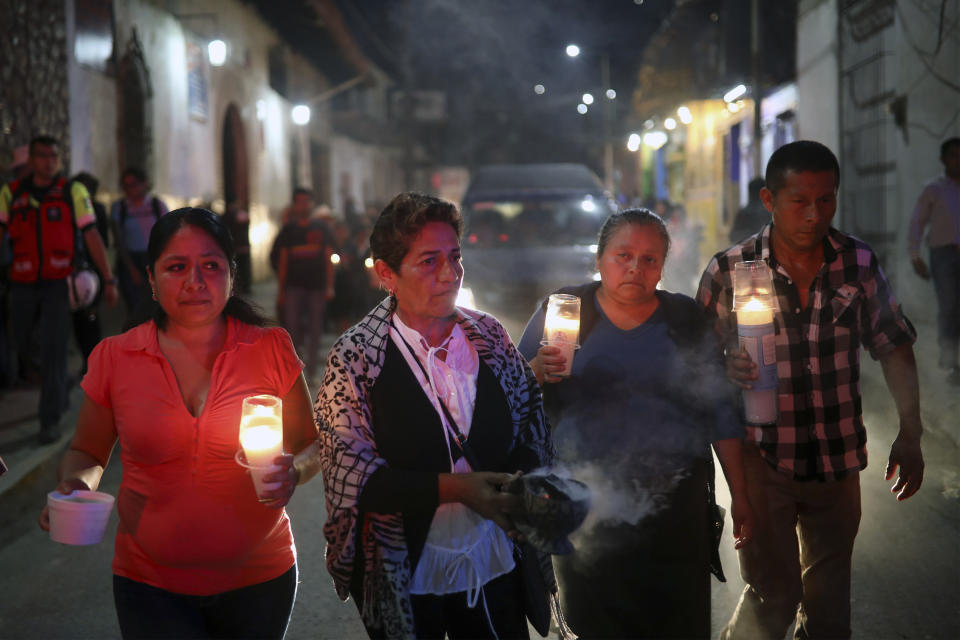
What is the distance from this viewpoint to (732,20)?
21.4 metres

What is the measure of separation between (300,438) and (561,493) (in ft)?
2.91

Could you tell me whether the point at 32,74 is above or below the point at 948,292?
above

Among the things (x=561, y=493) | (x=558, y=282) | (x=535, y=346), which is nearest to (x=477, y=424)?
(x=561, y=493)

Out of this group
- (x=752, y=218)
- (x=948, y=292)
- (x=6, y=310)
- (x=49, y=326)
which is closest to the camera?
(x=49, y=326)

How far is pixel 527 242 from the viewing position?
11.8m

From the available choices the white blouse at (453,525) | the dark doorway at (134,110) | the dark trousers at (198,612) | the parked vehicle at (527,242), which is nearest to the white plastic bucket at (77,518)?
the dark trousers at (198,612)

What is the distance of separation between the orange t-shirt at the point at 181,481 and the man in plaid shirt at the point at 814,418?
1653 mm

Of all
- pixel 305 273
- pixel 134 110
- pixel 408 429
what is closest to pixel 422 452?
pixel 408 429

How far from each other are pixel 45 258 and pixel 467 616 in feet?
19.5

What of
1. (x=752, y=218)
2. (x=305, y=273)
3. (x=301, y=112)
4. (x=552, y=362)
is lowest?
(x=552, y=362)

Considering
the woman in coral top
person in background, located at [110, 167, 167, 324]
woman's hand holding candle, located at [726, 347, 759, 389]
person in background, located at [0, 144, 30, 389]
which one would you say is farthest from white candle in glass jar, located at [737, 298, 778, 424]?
person in background, located at [0, 144, 30, 389]

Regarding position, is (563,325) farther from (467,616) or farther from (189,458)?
(189,458)

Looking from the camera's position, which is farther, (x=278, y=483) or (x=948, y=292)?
(x=948, y=292)

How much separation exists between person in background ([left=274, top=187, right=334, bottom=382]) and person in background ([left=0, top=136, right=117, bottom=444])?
281cm
